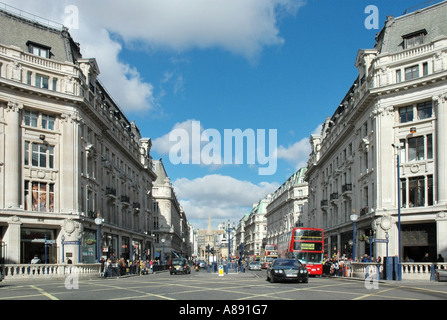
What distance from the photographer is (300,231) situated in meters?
44.9

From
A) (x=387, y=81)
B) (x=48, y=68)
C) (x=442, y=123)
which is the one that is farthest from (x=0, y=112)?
(x=442, y=123)

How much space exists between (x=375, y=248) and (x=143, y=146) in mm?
49697

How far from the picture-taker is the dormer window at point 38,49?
44938mm

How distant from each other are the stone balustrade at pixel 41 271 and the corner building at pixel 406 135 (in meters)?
Answer: 21.2

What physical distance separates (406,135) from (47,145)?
30.1m

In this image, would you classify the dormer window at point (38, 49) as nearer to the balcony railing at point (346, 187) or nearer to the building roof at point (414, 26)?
the building roof at point (414, 26)

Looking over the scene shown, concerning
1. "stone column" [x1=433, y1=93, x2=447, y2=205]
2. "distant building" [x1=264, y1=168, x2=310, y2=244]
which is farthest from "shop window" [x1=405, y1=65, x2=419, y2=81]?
"distant building" [x1=264, y1=168, x2=310, y2=244]

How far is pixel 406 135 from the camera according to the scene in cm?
4359

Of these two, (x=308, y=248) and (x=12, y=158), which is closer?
(x=12, y=158)

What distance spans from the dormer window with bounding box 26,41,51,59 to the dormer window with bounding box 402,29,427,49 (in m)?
30.9

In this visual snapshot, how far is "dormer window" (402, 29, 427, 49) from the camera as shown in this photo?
44.4 m

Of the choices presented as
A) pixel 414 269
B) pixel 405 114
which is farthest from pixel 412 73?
pixel 414 269

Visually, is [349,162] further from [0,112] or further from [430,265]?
[0,112]

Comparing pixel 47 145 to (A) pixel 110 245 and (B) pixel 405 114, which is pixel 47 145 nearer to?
(A) pixel 110 245
